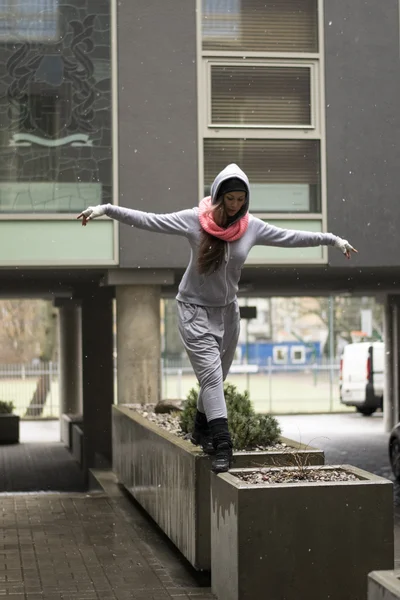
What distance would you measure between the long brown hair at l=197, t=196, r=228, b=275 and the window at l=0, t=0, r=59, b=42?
27.8 feet

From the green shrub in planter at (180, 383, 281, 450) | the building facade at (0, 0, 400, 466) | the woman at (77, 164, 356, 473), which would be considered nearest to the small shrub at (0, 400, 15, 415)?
the building facade at (0, 0, 400, 466)

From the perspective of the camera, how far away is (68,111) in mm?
15508

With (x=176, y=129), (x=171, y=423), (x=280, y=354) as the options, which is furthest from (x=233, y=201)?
(x=280, y=354)

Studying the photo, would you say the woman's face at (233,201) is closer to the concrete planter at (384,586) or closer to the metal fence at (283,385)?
the concrete planter at (384,586)

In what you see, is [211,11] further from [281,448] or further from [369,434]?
[369,434]

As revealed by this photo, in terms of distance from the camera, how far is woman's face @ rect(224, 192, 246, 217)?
7551 millimetres

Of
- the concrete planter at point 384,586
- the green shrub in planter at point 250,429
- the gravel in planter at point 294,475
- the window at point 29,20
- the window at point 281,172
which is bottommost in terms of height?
the concrete planter at point 384,586

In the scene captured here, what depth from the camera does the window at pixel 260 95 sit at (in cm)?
1591

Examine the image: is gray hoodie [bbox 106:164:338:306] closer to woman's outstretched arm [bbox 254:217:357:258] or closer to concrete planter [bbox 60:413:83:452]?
woman's outstretched arm [bbox 254:217:357:258]

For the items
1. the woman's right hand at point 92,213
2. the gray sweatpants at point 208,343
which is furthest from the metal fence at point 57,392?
the woman's right hand at point 92,213

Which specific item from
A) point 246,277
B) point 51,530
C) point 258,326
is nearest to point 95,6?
point 246,277

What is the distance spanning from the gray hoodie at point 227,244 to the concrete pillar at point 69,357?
19.1 m

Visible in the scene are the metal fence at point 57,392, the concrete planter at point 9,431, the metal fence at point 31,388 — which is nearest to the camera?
the concrete planter at point 9,431

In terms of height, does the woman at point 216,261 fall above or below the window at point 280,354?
above
